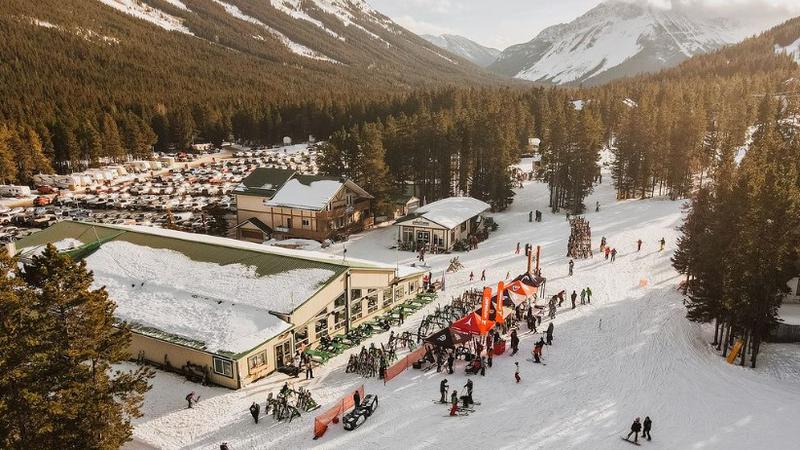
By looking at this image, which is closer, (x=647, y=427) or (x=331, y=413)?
(x=647, y=427)

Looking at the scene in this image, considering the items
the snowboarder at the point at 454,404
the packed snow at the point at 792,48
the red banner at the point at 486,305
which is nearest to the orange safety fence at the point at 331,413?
the snowboarder at the point at 454,404

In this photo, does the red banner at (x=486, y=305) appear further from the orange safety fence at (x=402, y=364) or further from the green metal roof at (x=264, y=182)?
the green metal roof at (x=264, y=182)

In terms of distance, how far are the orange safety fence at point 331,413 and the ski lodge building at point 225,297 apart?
5523 mm

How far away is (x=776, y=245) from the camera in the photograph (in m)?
25.7

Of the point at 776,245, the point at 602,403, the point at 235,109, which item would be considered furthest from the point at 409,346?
the point at 235,109

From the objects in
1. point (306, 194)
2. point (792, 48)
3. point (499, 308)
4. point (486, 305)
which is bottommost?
point (499, 308)

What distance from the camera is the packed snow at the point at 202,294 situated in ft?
88.1

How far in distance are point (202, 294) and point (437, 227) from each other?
84.6 ft

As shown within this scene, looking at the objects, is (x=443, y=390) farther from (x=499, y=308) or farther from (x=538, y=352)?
(x=499, y=308)

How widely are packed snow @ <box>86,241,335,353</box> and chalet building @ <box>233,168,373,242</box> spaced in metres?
21.9

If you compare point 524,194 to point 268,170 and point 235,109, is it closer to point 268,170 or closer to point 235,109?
point 268,170

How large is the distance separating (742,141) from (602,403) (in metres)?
72.3

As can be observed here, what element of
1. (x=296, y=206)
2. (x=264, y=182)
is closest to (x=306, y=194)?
(x=296, y=206)

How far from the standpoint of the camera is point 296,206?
5500 centimetres
